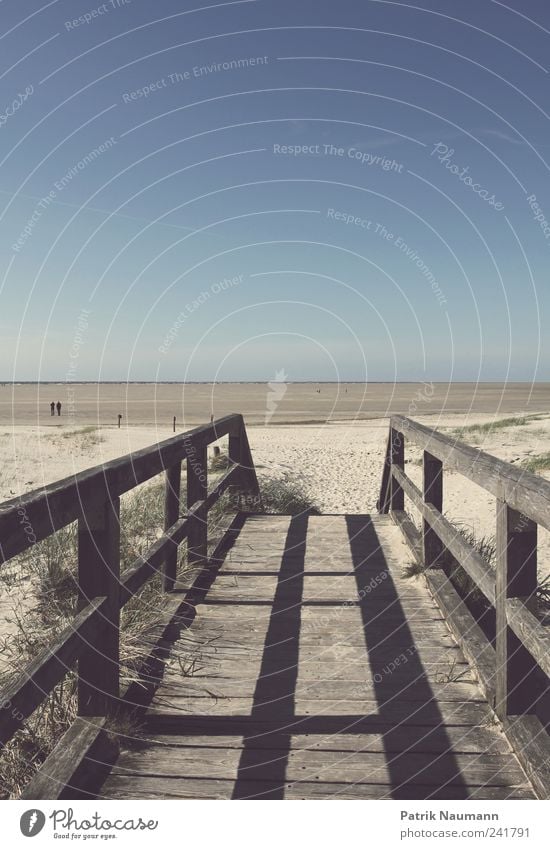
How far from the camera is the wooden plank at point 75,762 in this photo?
2258 mm

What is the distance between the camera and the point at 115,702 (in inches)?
113

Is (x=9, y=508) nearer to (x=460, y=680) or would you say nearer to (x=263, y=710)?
(x=263, y=710)

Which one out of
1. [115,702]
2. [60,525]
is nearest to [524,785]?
[115,702]

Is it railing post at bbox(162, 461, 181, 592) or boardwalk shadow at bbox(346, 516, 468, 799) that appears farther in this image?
railing post at bbox(162, 461, 181, 592)

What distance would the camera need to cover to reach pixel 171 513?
14.3 ft

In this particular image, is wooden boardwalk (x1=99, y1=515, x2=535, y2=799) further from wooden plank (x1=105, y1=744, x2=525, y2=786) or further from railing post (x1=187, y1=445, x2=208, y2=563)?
railing post (x1=187, y1=445, x2=208, y2=563)

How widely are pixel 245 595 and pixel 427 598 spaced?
4.24 ft

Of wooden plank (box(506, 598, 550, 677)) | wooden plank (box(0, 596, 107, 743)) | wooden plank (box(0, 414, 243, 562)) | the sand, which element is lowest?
the sand

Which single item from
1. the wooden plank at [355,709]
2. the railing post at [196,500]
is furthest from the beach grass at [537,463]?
the wooden plank at [355,709]

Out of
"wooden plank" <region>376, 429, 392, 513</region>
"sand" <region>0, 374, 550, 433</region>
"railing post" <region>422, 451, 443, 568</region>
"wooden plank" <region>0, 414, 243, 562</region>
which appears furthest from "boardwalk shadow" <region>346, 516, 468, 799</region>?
"sand" <region>0, 374, 550, 433</region>

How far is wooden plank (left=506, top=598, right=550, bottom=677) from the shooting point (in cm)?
225

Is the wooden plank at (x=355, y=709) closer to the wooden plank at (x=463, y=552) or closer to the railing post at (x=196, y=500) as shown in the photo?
the wooden plank at (x=463, y=552)

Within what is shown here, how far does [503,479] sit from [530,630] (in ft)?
1.97
